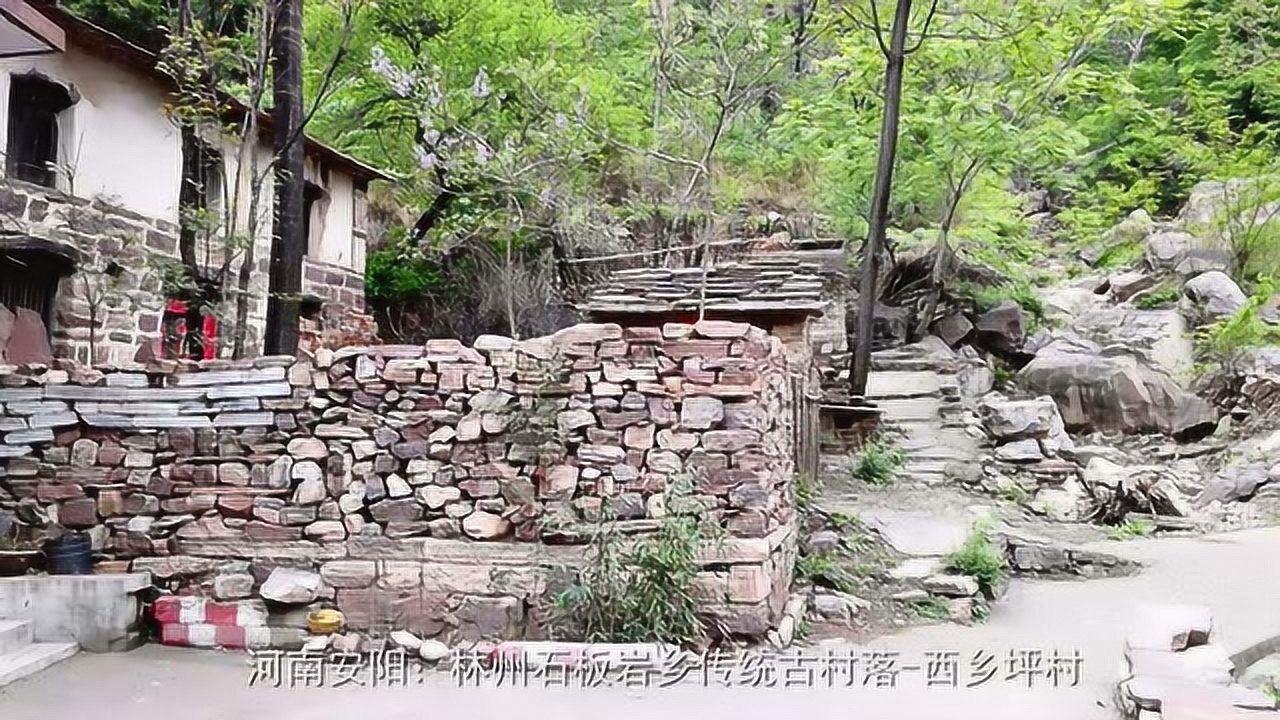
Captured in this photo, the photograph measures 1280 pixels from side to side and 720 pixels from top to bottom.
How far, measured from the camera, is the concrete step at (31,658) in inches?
209

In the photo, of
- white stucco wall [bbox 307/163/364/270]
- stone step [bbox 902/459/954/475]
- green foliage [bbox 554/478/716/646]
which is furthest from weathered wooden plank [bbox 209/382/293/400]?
stone step [bbox 902/459/954/475]

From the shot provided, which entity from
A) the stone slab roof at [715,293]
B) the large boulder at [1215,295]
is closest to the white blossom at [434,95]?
the stone slab roof at [715,293]

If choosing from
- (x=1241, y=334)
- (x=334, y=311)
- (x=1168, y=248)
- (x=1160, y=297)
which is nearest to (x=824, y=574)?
(x=334, y=311)

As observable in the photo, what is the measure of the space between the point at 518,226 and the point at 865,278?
4.81 m

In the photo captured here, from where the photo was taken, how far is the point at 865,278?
12648 mm

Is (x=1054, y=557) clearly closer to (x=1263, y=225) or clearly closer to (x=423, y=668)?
(x=423, y=668)

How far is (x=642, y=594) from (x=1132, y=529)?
687cm

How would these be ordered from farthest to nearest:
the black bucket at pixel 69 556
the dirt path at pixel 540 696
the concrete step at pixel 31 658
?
the black bucket at pixel 69 556
the concrete step at pixel 31 658
the dirt path at pixel 540 696

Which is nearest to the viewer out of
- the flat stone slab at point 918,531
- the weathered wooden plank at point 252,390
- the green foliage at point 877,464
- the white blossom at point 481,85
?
the weathered wooden plank at point 252,390

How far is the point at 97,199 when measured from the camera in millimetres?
9562

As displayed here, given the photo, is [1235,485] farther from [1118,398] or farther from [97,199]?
[97,199]

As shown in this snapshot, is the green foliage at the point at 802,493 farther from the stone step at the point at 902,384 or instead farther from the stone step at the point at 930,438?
the stone step at the point at 902,384

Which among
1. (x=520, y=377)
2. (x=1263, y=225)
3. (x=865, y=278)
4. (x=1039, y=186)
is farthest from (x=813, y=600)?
(x=1039, y=186)

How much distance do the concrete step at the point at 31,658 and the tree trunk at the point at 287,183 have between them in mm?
3080
